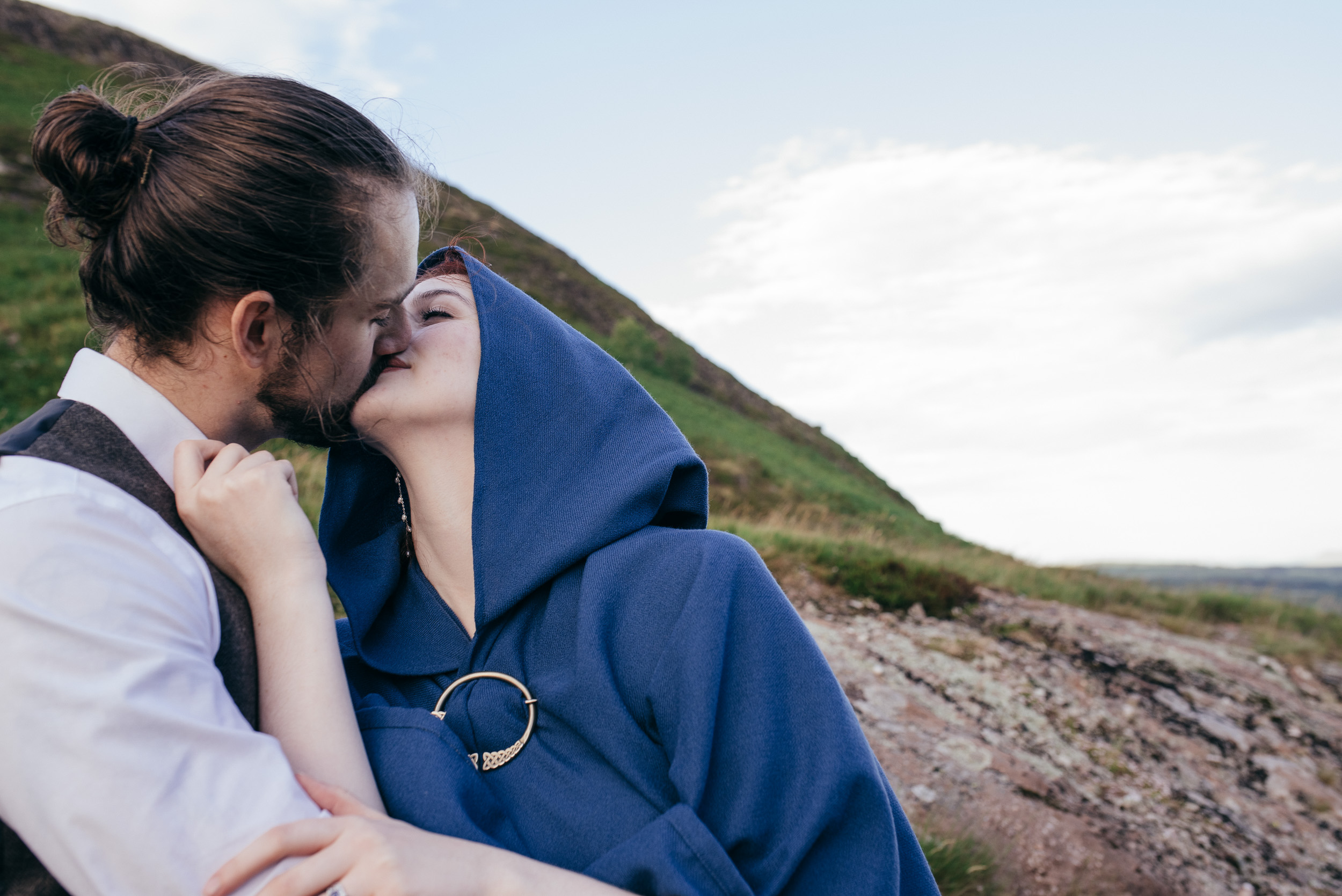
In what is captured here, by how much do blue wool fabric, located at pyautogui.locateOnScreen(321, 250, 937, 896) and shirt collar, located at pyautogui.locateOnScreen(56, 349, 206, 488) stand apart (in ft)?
2.04

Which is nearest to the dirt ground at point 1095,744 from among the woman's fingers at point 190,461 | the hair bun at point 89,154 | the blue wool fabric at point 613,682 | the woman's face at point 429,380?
the blue wool fabric at point 613,682

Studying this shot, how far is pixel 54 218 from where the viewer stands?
1766 mm

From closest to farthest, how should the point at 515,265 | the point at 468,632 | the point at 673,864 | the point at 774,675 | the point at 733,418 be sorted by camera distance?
the point at 673,864
the point at 774,675
the point at 468,632
the point at 733,418
the point at 515,265

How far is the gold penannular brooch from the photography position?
172cm

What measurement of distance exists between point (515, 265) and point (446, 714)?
45.5 metres

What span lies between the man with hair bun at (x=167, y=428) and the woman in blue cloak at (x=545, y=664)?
0.31 feet

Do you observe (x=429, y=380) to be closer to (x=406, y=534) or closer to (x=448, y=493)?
A: (x=448, y=493)

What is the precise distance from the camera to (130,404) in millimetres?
1580

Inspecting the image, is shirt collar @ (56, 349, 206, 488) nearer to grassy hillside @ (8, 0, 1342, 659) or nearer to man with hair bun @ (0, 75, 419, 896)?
man with hair bun @ (0, 75, 419, 896)

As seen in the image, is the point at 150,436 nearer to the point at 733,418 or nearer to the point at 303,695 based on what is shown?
the point at 303,695

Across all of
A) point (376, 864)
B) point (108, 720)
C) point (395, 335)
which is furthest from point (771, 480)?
point (108, 720)

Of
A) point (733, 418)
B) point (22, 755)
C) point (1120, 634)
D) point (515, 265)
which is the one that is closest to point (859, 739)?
point (22, 755)

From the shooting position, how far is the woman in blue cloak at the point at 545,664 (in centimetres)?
145

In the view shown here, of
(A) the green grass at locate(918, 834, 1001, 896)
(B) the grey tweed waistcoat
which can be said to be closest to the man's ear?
(B) the grey tweed waistcoat
